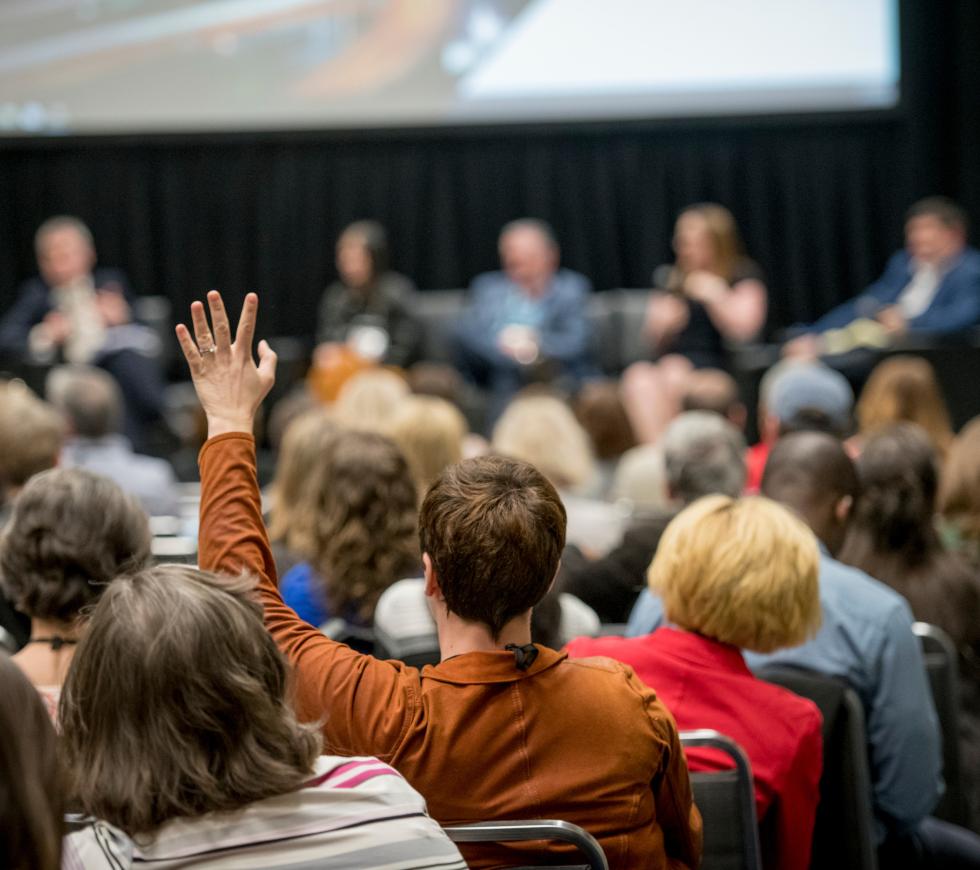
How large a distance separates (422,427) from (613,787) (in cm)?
199

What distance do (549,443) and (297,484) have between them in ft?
3.27

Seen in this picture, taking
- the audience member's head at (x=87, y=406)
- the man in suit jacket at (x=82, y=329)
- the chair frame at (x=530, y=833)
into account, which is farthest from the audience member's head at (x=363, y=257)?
the chair frame at (x=530, y=833)

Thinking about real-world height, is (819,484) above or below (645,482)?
above

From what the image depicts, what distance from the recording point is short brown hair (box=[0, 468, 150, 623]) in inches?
80.1

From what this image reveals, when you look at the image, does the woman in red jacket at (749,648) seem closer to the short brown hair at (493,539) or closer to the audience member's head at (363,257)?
the short brown hair at (493,539)

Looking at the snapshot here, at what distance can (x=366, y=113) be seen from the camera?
7.72 metres

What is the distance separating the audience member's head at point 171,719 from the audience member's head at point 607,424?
3.30 metres

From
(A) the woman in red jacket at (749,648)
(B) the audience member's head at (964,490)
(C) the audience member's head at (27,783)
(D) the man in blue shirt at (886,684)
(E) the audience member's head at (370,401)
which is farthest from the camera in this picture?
(E) the audience member's head at (370,401)

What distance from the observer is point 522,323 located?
6.83 meters

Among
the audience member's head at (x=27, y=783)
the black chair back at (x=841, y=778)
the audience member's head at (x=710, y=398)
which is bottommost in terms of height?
the black chair back at (x=841, y=778)

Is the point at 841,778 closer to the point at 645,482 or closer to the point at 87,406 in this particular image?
the point at 645,482

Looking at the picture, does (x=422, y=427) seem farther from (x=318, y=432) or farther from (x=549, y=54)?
(x=549, y=54)

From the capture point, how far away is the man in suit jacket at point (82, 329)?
6422 millimetres

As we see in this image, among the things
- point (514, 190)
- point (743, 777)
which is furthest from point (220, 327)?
point (514, 190)
